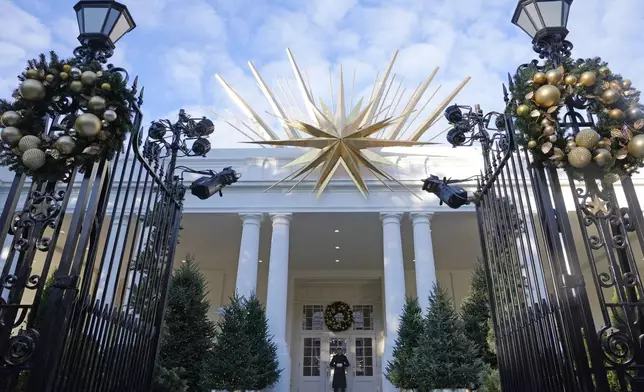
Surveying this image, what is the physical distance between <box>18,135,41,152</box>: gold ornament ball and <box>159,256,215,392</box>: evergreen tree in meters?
8.26

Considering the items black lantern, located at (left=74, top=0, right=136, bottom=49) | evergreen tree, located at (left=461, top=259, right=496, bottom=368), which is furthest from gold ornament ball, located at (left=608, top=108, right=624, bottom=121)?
evergreen tree, located at (left=461, top=259, right=496, bottom=368)

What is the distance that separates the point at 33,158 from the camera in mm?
3043

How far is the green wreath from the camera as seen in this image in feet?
65.1

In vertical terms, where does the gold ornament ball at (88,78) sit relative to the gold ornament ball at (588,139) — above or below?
above

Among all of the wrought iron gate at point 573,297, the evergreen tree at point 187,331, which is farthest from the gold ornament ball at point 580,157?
the evergreen tree at point 187,331

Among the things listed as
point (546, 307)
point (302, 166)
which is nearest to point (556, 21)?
point (546, 307)

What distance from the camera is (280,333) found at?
12.8 metres

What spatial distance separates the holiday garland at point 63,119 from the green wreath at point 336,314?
1772 centimetres

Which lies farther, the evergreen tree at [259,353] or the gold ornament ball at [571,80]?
the evergreen tree at [259,353]

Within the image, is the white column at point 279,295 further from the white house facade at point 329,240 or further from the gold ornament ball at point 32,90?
the gold ornament ball at point 32,90

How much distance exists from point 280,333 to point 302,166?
508 centimetres

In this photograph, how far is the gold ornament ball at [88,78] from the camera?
317 cm

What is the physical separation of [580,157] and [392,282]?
10307mm

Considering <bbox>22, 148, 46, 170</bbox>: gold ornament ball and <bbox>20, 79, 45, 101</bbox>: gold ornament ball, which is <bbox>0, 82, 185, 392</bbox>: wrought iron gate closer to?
<bbox>22, 148, 46, 170</bbox>: gold ornament ball
